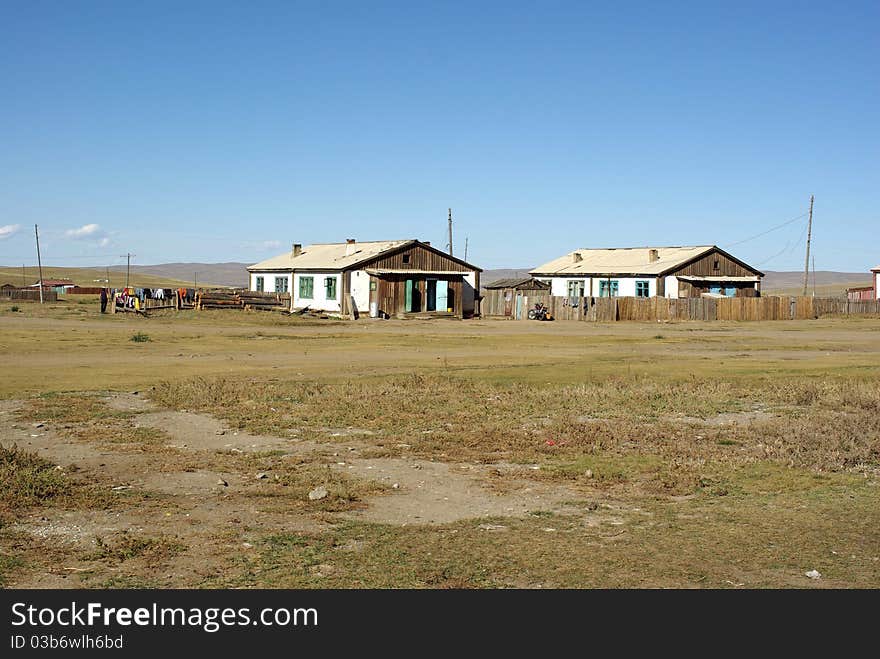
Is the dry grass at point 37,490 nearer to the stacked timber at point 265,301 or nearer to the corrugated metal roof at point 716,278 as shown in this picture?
the stacked timber at point 265,301

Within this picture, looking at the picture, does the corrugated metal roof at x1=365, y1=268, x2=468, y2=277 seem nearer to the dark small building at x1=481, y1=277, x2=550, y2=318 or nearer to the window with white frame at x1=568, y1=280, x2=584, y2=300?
the dark small building at x1=481, y1=277, x2=550, y2=318

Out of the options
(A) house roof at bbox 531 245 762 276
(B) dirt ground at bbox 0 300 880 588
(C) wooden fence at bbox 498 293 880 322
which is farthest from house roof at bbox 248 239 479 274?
(B) dirt ground at bbox 0 300 880 588

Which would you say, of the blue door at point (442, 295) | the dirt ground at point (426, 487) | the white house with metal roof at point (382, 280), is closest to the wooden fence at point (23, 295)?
the white house with metal roof at point (382, 280)

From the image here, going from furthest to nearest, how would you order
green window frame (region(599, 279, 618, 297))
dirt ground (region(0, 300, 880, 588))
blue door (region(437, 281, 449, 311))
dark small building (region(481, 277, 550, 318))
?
1. green window frame (region(599, 279, 618, 297))
2. dark small building (region(481, 277, 550, 318))
3. blue door (region(437, 281, 449, 311))
4. dirt ground (region(0, 300, 880, 588))

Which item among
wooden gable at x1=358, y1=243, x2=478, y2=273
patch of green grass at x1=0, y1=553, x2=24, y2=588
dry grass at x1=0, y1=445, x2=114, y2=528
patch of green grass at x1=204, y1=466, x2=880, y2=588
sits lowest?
patch of green grass at x1=204, y1=466, x2=880, y2=588

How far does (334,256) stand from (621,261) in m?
22.9

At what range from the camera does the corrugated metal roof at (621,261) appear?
238ft

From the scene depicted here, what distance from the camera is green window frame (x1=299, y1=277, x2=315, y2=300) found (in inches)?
2633

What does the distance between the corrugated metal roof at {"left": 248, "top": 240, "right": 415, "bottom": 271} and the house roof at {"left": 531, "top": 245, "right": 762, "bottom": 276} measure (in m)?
17.8

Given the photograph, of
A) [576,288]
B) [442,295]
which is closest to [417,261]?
[442,295]

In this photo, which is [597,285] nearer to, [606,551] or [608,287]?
[608,287]

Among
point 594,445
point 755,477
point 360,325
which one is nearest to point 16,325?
point 360,325

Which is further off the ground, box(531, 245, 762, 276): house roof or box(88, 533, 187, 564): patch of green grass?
box(531, 245, 762, 276): house roof

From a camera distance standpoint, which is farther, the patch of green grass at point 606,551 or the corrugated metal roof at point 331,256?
the corrugated metal roof at point 331,256
